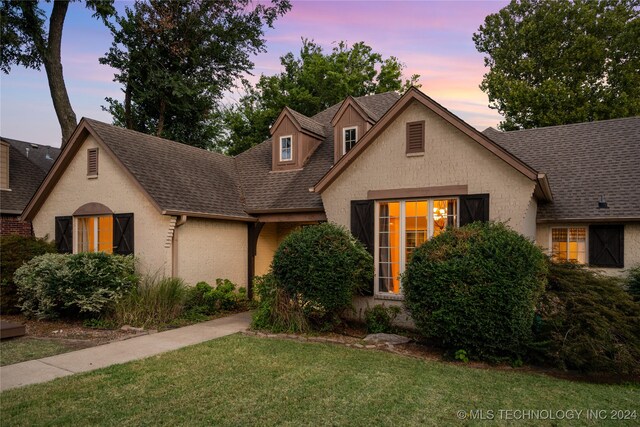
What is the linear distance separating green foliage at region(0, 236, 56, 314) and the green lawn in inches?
287

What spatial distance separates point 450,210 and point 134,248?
8490mm

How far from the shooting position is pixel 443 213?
378 inches

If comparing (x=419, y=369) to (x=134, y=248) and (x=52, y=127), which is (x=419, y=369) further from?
(x=52, y=127)

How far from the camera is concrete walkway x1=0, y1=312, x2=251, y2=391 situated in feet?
20.8

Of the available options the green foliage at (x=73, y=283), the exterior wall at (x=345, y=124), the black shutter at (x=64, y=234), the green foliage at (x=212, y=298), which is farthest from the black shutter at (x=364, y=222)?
the black shutter at (x=64, y=234)

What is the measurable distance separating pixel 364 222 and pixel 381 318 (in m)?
2.30

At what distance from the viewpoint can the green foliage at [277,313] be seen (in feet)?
30.3

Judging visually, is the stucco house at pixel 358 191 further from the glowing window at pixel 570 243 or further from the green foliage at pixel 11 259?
the green foliage at pixel 11 259

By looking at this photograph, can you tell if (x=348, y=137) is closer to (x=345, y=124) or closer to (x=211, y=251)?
(x=345, y=124)

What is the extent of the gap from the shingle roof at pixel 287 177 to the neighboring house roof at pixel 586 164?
5263mm

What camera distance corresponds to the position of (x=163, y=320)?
10.2m

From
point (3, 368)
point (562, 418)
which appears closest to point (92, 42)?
point (3, 368)

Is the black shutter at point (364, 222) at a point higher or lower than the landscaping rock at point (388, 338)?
higher

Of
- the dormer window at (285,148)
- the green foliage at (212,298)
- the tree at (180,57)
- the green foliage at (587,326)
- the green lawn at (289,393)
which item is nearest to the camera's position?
the green lawn at (289,393)
